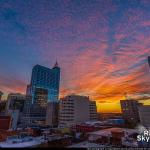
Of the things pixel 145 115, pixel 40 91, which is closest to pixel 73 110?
pixel 145 115

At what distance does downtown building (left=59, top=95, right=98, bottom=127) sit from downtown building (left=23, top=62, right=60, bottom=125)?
137 ft

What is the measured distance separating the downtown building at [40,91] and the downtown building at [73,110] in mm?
41716

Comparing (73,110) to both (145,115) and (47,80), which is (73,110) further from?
(47,80)

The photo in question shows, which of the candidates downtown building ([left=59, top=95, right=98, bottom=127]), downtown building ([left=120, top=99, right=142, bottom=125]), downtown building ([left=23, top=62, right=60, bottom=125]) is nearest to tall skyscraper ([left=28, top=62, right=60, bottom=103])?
downtown building ([left=23, top=62, right=60, bottom=125])

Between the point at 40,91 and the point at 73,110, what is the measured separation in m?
80.4

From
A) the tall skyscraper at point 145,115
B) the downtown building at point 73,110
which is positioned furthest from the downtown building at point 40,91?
the tall skyscraper at point 145,115

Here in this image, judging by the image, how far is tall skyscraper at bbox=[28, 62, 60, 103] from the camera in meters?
143

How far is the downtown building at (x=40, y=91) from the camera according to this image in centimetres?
10911

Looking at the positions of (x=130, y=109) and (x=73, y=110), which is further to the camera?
(x=130, y=109)

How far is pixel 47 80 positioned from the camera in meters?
157

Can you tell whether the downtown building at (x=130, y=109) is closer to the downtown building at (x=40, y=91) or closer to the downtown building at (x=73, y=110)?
the downtown building at (x=73, y=110)

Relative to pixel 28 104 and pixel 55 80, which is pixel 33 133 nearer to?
pixel 28 104

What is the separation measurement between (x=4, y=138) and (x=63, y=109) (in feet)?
104

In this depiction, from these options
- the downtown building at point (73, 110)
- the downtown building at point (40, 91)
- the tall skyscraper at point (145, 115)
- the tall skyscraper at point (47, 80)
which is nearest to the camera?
the downtown building at point (73, 110)
